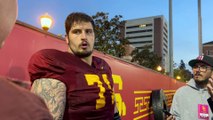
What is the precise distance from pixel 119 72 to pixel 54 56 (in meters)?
2.09

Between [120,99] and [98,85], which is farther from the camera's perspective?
[120,99]

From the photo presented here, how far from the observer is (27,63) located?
8.07 ft

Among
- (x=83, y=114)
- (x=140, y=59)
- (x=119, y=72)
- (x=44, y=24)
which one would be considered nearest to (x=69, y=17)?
(x=83, y=114)

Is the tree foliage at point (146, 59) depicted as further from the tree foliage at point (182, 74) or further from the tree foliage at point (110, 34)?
the tree foliage at point (110, 34)

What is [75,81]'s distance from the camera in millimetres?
2363

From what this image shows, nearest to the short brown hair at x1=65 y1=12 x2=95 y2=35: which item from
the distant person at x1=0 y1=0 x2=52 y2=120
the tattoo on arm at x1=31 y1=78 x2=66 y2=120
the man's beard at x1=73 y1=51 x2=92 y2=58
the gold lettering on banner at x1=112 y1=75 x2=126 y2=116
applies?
the man's beard at x1=73 y1=51 x2=92 y2=58

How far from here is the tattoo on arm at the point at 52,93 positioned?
2.24 metres

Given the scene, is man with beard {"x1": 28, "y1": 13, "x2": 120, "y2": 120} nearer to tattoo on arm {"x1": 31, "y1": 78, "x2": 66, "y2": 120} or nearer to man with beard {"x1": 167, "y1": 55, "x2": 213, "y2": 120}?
tattoo on arm {"x1": 31, "y1": 78, "x2": 66, "y2": 120}

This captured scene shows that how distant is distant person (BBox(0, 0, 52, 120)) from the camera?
77 centimetres

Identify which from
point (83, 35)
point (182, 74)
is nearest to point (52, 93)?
point (83, 35)

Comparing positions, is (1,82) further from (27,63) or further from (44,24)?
(44,24)

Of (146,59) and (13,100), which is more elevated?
(146,59)

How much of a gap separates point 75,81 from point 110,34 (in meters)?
17.7

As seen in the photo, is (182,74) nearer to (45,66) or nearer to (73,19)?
(73,19)
